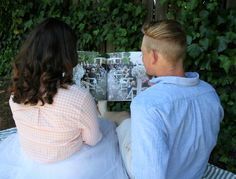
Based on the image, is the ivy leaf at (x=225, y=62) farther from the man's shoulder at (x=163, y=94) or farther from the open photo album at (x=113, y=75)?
the man's shoulder at (x=163, y=94)

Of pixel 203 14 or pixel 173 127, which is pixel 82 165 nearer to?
pixel 173 127

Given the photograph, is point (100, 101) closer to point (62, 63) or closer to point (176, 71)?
point (62, 63)

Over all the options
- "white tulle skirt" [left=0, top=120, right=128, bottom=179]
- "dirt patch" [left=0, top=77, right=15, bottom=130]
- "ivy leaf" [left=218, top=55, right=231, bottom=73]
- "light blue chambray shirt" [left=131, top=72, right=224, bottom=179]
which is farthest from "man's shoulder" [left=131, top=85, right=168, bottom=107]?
"dirt patch" [left=0, top=77, right=15, bottom=130]

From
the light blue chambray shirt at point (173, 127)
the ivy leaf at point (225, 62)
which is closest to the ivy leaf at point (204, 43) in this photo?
the ivy leaf at point (225, 62)

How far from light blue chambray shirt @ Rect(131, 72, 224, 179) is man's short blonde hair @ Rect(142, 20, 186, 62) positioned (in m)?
0.11

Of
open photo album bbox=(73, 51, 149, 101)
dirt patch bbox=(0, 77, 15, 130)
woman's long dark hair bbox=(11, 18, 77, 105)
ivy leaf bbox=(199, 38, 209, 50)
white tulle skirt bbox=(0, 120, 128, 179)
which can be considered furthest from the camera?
dirt patch bbox=(0, 77, 15, 130)

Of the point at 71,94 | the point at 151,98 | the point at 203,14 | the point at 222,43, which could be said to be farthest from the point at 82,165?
the point at 203,14

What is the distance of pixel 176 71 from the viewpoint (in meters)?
1.87

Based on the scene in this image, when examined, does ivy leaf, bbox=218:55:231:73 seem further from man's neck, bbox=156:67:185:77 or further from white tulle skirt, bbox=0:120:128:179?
man's neck, bbox=156:67:185:77

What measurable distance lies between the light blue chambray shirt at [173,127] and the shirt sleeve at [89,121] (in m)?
0.42

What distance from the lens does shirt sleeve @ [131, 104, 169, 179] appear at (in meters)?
1.65

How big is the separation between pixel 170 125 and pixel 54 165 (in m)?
0.84

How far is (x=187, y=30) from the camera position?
3436mm

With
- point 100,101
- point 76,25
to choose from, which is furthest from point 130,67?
point 76,25
